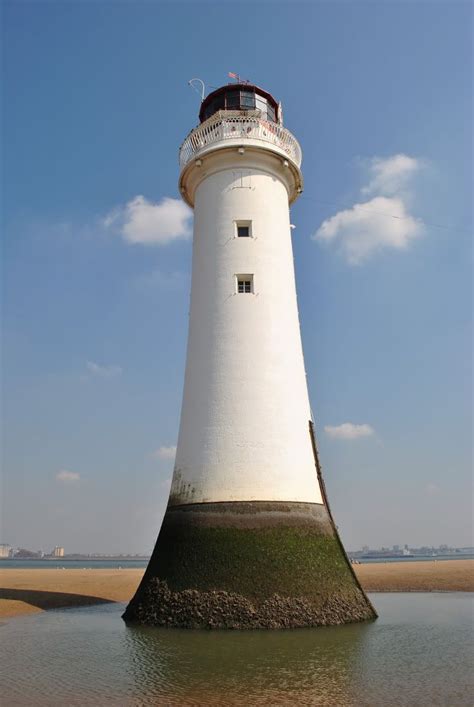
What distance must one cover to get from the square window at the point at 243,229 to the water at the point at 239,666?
11.5 metres

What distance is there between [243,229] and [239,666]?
41.9 feet

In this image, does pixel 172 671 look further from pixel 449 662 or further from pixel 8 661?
pixel 449 662

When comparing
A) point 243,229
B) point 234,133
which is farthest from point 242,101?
point 243,229

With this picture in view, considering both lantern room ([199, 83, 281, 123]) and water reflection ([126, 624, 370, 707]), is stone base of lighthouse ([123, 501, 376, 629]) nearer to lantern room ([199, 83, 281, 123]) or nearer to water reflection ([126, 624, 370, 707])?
water reflection ([126, 624, 370, 707])

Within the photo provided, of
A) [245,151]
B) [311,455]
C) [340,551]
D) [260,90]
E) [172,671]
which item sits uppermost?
[260,90]

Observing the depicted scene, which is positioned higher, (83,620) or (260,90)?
(260,90)

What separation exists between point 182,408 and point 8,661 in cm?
832

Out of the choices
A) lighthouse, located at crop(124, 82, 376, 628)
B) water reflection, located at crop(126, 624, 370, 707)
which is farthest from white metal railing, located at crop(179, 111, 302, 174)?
water reflection, located at crop(126, 624, 370, 707)

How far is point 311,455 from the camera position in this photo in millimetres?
18406

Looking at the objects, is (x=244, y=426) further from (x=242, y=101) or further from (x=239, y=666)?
(x=242, y=101)

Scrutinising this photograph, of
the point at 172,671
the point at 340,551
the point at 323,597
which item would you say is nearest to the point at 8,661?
the point at 172,671

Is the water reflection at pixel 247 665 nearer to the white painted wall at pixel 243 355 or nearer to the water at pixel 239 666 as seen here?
the water at pixel 239 666

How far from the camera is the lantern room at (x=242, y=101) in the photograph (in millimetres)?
20938

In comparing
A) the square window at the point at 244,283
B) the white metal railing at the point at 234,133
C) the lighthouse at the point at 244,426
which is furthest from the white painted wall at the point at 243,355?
the white metal railing at the point at 234,133
